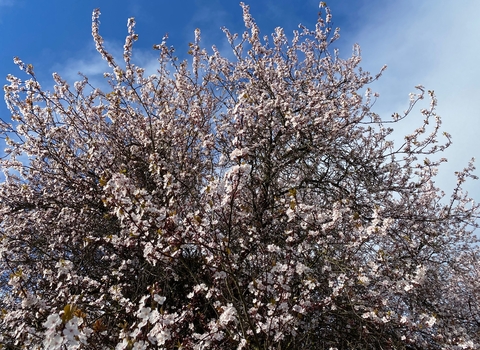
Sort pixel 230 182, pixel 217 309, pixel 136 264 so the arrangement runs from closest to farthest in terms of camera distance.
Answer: pixel 230 182
pixel 217 309
pixel 136 264

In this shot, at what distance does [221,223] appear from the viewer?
421 centimetres

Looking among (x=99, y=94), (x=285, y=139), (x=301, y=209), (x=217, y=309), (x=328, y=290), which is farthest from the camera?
(x=99, y=94)


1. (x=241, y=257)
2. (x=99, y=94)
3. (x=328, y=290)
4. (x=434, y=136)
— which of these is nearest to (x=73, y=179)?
(x=99, y=94)

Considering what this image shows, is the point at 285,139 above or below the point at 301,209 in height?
above

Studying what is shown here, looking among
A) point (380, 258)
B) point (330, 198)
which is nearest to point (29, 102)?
point (330, 198)

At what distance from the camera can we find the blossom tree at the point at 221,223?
315 cm

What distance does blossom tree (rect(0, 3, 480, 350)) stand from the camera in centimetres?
A: 315

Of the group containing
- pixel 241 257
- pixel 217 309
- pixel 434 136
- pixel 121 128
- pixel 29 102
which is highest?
pixel 434 136

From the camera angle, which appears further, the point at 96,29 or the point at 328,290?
the point at 96,29

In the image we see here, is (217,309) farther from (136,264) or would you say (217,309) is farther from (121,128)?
(121,128)

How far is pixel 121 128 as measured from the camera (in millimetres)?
5980

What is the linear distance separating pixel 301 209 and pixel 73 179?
11.1ft

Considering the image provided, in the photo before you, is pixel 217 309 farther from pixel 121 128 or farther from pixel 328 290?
pixel 121 128

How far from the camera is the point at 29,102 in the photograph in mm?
5160
